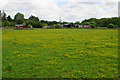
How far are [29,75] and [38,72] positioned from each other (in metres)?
0.51

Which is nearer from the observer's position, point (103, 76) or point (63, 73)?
point (103, 76)

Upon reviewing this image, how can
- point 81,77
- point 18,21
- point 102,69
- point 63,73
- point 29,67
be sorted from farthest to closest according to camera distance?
1. point 18,21
2. point 29,67
3. point 102,69
4. point 63,73
5. point 81,77

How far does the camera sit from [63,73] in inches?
243

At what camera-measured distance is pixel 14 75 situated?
6.04m

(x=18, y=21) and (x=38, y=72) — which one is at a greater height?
(x=18, y=21)

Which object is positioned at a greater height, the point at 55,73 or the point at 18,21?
the point at 18,21

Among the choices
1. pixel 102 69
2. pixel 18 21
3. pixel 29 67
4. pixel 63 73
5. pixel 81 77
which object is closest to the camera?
pixel 81 77

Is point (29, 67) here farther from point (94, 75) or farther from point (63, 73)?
point (94, 75)

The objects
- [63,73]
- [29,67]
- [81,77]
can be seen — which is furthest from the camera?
[29,67]

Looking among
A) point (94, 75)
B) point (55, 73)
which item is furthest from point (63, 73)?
point (94, 75)

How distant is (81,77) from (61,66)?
1.68 m

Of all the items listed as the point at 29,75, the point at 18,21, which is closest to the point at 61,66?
the point at 29,75

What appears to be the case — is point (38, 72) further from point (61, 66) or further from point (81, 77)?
point (81, 77)

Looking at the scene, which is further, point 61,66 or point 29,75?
point 61,66
